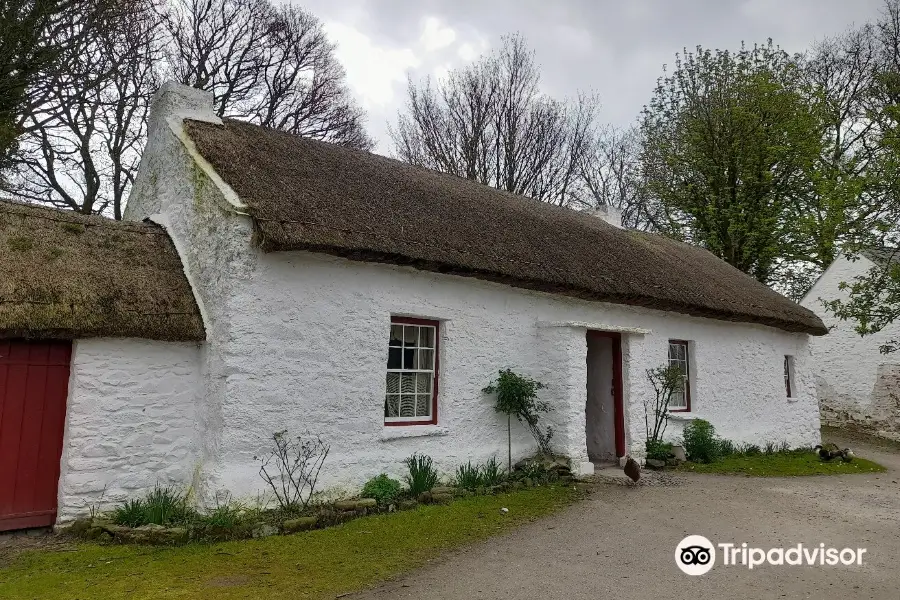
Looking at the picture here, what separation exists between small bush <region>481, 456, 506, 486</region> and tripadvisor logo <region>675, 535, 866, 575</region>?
9.14 feet

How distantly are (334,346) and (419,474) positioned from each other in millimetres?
1933

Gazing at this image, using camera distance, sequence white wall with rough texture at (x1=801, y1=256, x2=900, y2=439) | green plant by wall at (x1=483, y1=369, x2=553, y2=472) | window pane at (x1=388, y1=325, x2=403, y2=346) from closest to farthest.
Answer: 1. window pane at (x1=388, y1=325, x2=403, y2=346)
2. green plant by wall at (x1=483, y1=369, x2=553, y2=472)
3. white wall with rough texture at (x1=801, y1=256, x2=900, y2=439)

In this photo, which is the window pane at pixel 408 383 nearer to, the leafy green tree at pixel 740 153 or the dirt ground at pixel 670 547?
the dirt ground at pixel 670 547

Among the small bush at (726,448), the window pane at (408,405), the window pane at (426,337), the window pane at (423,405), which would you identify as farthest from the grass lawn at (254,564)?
the small bush at (726,448)

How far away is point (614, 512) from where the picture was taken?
274 inches

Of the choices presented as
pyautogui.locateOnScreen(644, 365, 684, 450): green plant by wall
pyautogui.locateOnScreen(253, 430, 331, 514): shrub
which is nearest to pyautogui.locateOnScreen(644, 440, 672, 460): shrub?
pyautogui.locateOnScreen(644, 365, 684, 450): green plant by wall

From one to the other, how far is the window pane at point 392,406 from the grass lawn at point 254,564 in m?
1.48

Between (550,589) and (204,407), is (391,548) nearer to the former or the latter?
(550,589)

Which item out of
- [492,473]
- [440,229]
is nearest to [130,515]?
[492,473]

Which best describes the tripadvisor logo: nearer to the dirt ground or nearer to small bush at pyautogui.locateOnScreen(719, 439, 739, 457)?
the dirt ground

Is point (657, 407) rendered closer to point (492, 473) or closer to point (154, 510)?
point (492, 473)

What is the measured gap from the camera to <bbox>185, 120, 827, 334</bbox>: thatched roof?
6.92m

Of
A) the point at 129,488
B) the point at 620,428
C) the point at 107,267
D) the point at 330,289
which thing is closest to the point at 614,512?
the point at 620,428

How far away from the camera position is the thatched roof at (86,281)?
5691 mm
